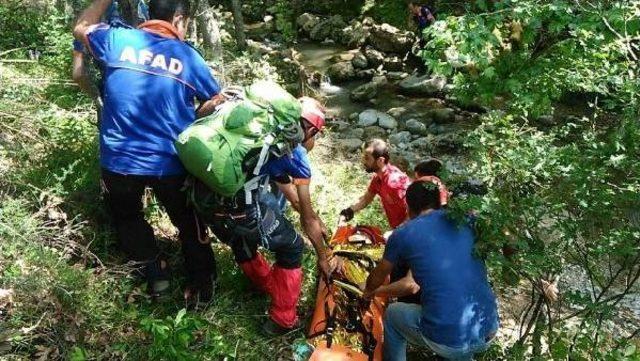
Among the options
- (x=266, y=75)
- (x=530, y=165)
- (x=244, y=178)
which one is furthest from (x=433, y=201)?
(x=266, y=75)

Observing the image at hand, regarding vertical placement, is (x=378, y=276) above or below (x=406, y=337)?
above

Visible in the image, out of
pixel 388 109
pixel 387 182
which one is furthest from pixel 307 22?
pixel 387 182

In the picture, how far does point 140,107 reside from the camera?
320 cm

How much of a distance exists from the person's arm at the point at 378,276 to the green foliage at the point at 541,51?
1.19m

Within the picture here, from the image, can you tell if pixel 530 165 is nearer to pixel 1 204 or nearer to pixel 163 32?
pixel 163 32

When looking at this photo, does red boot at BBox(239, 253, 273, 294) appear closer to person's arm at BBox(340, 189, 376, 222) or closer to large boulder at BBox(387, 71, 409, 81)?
person's arm at BBox(340, 189, 376, 222)

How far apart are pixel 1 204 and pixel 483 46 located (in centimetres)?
324

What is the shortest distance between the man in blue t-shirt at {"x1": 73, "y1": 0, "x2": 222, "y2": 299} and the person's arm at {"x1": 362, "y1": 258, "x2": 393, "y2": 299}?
1.35 meters

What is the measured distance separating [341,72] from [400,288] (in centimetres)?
924

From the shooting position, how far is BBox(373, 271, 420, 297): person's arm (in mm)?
3428

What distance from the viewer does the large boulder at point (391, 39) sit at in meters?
13.3

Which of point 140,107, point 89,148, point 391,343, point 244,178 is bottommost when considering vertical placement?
point 391,343

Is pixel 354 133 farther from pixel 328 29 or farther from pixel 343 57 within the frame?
pixel 328 29

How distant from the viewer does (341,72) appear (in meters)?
12.1
